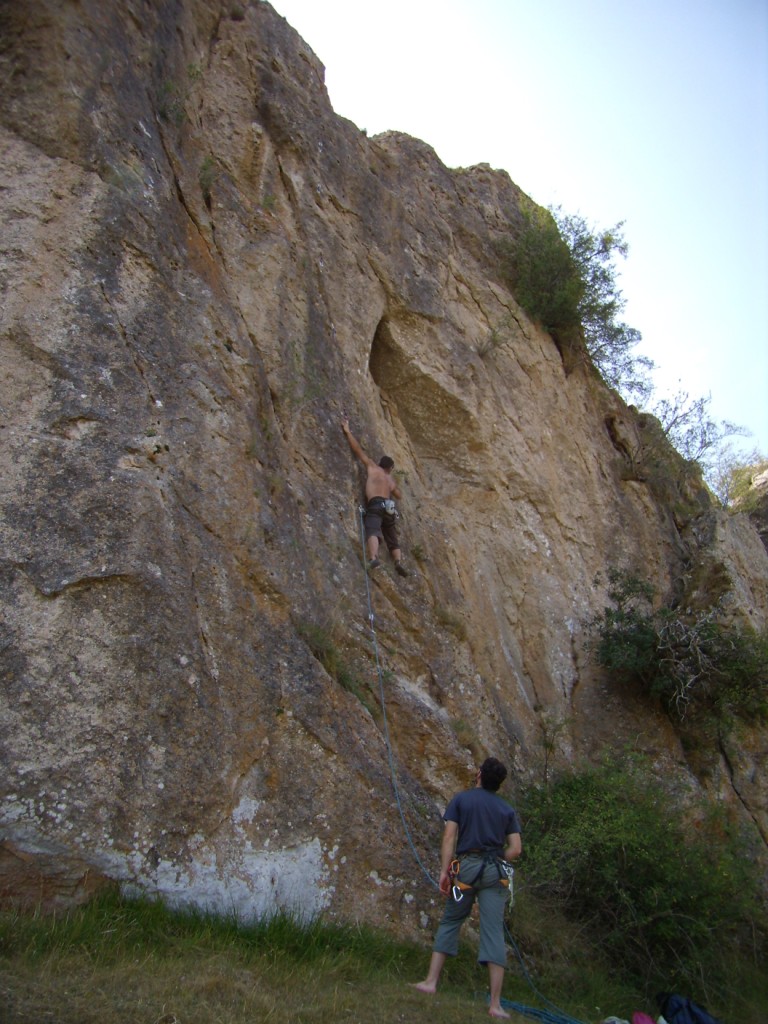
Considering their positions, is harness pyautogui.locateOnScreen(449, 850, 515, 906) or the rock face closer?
the rock face

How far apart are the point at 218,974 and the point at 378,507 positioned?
5478 mm

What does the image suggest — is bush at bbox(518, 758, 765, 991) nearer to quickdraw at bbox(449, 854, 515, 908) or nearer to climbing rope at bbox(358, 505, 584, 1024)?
climbing rope at bbox(358, 505, 584, 1024)

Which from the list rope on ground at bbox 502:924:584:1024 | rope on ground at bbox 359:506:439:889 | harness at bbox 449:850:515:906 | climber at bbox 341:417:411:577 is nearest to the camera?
harness at bbox 449:850:515:906

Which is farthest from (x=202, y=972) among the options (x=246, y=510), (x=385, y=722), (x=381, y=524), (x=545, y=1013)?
(x=381, y=524)

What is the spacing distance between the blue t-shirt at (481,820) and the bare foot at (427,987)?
2.86ft

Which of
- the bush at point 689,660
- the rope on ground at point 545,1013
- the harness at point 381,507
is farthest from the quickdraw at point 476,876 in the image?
the bush at point 689,660

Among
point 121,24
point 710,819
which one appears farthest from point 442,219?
point 710,819

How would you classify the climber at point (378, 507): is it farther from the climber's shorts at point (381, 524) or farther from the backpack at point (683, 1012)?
the backpack at point (683, 1012)

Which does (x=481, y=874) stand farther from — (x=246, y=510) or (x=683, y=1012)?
(x=246, y=510)

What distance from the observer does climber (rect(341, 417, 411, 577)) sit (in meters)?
9.33

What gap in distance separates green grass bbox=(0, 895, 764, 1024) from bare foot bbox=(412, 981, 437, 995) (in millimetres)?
53

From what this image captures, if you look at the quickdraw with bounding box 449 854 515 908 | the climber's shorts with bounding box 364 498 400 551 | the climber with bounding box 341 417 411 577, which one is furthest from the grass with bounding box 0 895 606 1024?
the climber's shorts with bounding box 364 498 400 551

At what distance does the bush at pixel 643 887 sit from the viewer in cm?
771

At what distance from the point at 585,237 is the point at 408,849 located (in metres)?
13.4
